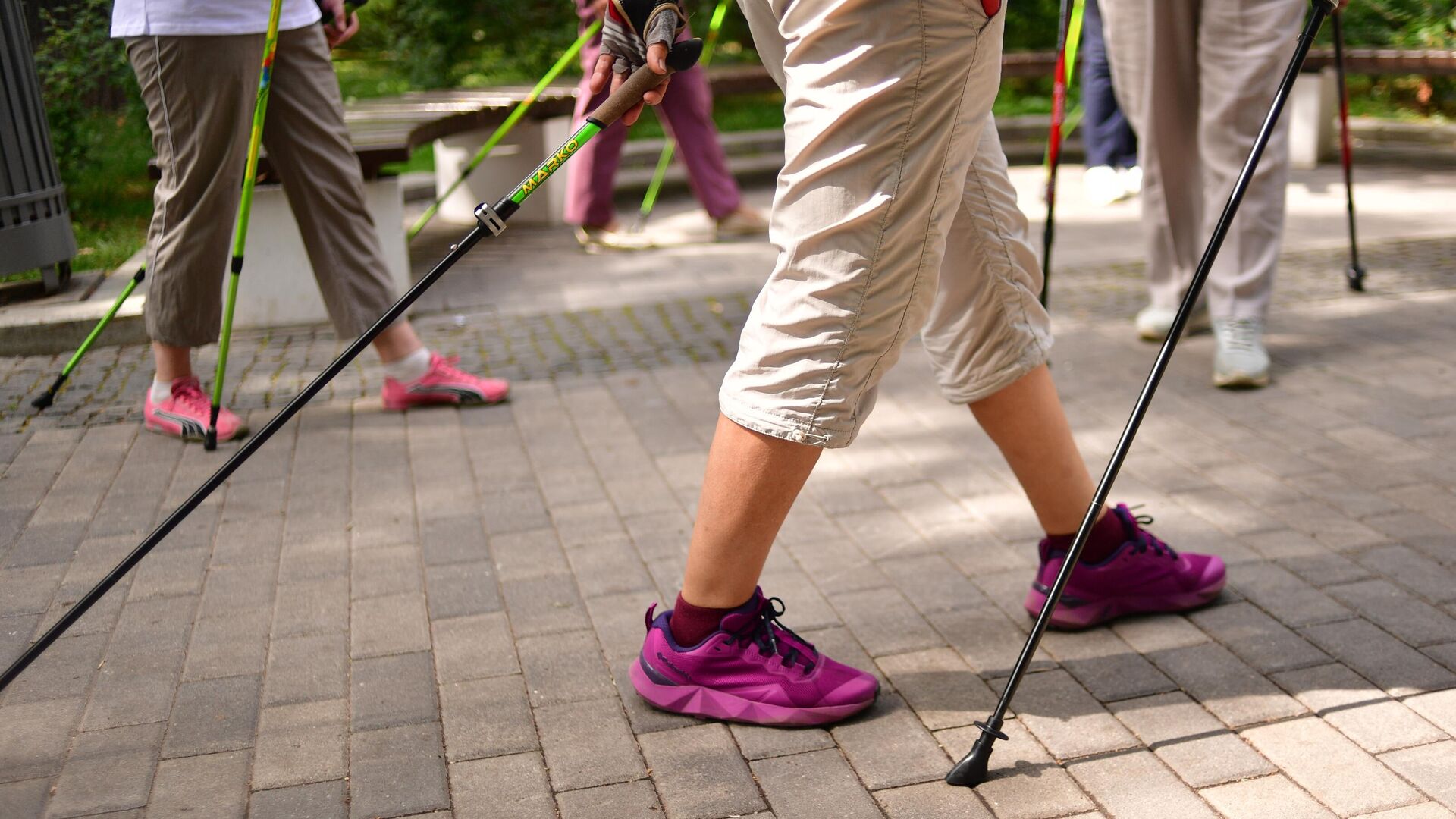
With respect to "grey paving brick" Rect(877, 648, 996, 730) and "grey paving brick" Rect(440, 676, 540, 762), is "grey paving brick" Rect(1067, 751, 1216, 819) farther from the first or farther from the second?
"grey paving brick" Rect(440, 676, 540, 762)

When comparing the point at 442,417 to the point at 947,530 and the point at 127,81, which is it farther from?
the point at 127,81

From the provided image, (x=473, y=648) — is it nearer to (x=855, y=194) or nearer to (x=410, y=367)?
(x=855, y=194)

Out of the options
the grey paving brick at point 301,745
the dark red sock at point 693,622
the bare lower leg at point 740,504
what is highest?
the bare lower leg at point 740,504

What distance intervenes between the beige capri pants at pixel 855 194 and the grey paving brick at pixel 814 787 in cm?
55

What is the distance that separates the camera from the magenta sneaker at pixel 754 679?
239 cm

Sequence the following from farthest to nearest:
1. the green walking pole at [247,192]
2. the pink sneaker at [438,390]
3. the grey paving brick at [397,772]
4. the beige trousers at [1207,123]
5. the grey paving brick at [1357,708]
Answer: the pink sneaker at [438,390] → the beige trousers at [1207,123] → the green walking pole at [247,192] → the grey paving brick at [1357,708] → the grey paving brick at [397,772]

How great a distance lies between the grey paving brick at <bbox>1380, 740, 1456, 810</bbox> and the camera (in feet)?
6.95

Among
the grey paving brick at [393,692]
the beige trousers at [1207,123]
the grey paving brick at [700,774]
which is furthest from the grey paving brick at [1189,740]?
the beige trousers at [1207,123]

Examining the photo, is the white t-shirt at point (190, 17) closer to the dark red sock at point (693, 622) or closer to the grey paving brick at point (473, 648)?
the grey paving brick at point (473, 648)

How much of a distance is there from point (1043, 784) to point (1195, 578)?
781mm

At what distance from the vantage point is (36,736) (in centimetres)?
243

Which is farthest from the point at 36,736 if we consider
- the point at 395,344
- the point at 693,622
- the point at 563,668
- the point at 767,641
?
the point at 395,344

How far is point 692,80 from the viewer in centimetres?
671

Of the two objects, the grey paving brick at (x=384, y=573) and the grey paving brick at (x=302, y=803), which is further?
the grey paving brick at (x=384, y=573)
